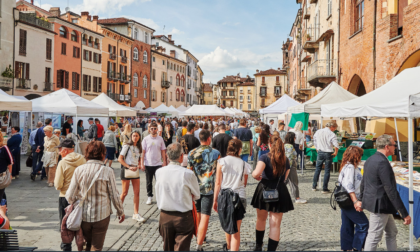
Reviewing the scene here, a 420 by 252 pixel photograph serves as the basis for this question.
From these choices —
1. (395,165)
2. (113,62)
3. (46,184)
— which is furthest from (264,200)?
(113,62)

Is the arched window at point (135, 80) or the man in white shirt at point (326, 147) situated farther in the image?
the arched window at point (135, 80)

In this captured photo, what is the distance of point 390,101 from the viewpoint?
6273 mm

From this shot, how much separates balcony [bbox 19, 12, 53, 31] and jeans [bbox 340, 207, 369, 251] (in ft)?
101

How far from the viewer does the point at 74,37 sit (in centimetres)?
3575

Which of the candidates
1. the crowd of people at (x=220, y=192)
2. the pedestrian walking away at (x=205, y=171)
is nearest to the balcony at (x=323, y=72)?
the crowd of people at (x=220, y=192)

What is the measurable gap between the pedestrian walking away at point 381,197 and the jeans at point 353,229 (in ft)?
0.79

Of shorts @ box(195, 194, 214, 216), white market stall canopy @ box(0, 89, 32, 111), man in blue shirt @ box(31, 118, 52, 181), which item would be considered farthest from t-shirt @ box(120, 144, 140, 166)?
white market stall canopy @ box(0, 89, 32, 111)

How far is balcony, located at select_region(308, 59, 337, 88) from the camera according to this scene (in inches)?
786

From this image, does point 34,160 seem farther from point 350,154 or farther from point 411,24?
point 411,24

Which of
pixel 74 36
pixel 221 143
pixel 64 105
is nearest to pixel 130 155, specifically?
pixel 221 143

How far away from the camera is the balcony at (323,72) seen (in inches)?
786

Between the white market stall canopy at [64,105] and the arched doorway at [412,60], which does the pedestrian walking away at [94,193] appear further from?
the arched doorway at [412,60]

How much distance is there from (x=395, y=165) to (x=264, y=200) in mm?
4907

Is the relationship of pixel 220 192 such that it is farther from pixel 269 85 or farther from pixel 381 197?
pixel 269 85
